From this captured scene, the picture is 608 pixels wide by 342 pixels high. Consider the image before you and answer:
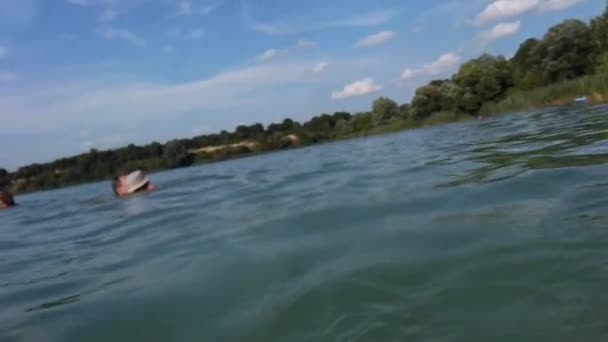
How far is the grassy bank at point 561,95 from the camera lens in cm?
2906

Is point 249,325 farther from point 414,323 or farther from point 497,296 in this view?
point 497,296

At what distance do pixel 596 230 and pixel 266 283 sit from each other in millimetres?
3044

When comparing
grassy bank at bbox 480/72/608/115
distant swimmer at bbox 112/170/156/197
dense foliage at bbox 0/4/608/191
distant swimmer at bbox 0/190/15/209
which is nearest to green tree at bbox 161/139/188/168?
dense foliage at bbox 0/4/608/191

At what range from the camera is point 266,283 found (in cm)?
479

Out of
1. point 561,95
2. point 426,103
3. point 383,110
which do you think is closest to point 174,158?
point 383,110

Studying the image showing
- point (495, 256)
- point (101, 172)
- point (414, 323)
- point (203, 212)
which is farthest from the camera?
point (101, 172)

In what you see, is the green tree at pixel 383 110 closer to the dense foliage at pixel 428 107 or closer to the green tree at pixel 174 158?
the dense foliage at pixel 428 107

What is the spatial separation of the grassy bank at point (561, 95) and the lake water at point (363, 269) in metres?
23.3

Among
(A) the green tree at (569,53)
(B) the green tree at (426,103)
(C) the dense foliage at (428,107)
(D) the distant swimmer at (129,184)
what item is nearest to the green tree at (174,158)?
(C) the dense foliage at (428,107)

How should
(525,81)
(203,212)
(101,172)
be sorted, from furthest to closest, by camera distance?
(101,172)
(525,81)
(203,212)

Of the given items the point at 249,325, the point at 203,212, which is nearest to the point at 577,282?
the point at 249,325

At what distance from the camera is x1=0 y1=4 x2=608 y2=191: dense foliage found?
Answer: 60.8 metres

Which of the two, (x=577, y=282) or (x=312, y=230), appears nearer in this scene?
(x=577, y=282)

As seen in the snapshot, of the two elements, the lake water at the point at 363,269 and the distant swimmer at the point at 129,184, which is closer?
the lake water at the point at 363,269
